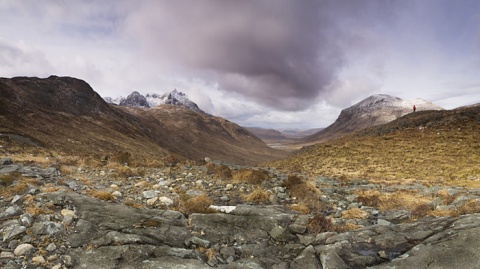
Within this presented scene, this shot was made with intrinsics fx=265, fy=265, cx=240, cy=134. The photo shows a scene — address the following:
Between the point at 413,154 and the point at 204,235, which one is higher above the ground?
the point at 413,154

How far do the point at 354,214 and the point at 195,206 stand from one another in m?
8.44

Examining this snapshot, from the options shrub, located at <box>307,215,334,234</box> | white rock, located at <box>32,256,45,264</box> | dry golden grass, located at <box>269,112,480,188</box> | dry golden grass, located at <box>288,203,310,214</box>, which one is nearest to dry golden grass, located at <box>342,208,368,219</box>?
dry golden grass, located at <box>288,203,310,214</box>

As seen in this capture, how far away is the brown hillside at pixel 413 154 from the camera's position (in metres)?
28.7

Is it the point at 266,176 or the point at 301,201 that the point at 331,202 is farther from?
the point at 266,176

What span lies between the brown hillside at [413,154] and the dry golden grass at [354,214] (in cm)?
1371

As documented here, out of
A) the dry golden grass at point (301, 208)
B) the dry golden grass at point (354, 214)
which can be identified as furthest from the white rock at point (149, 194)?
the dry golden grass at point (354, 214)

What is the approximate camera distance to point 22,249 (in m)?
7.91

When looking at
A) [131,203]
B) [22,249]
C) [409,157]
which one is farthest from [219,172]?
[409,157]

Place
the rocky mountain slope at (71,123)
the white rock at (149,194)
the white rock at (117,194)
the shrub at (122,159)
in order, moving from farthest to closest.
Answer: the rocky mountain slope at (71,123) → the shrub at (122,159) → the white rock at (149,194) → the white rock at (117,194)

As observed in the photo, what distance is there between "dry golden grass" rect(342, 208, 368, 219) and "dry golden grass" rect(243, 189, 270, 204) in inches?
178

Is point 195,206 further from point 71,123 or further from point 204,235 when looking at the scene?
point 71,123

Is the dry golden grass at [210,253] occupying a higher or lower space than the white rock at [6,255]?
lower

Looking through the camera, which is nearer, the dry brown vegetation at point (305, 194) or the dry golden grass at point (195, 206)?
the dry golden grass at point (195, 206)

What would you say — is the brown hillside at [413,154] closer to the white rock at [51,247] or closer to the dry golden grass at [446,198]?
the dry golden grass at [446,198]
